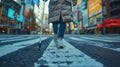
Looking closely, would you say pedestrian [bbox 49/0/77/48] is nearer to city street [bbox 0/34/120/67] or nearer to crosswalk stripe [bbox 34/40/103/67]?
city street [bbox 0/34/120/67]

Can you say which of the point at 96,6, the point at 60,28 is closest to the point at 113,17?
the point at 96,6

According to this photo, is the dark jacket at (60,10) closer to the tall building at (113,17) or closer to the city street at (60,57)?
the city street at (60,57)

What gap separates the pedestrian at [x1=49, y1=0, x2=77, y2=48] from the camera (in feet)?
16.1

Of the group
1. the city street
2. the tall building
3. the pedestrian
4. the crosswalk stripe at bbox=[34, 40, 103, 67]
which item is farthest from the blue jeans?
the tall building

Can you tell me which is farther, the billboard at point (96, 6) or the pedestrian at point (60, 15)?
the billboard at point (96, 6)

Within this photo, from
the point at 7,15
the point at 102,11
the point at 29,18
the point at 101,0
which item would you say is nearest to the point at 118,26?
the point at 102,11

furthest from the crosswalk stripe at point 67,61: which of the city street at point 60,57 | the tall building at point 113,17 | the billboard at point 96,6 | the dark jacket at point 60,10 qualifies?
the billboard at point 96,6

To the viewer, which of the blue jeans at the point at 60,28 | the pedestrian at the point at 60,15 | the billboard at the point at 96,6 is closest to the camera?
the pedestrian at the point at 60,15

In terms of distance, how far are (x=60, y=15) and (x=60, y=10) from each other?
0.39 ft

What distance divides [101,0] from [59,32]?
229ft

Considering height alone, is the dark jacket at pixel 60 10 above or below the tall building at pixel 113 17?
below

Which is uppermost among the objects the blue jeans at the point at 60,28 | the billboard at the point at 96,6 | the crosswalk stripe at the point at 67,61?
the billboard at the point at 96,6

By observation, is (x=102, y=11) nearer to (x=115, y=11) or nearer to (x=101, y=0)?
(x=101, y=0)

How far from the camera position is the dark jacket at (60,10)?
4934 mm
